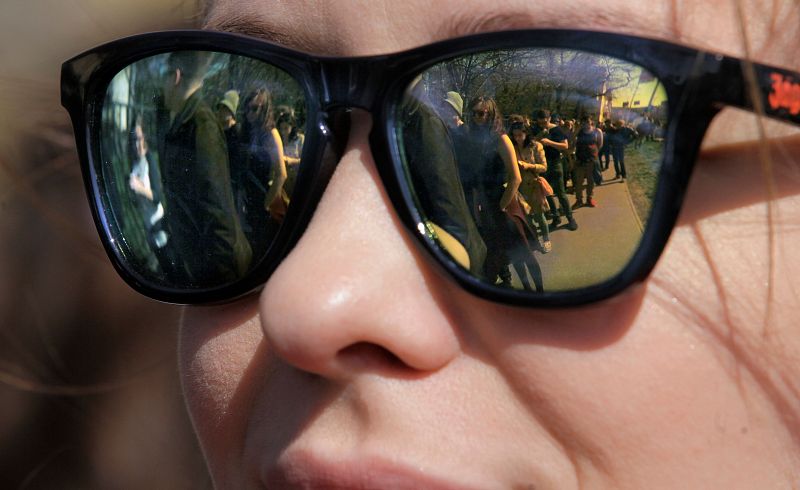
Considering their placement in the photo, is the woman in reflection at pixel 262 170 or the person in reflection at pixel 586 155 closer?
the person in reflection at pixel 586 155

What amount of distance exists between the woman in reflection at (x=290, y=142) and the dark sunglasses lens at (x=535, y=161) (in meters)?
0.17

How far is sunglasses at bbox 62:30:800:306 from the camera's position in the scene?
96 cm

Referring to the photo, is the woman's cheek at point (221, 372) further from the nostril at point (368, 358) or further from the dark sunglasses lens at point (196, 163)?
the nostril at point (368, 358)

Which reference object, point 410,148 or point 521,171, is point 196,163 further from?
point 521,171

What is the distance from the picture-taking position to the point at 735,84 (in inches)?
37.0

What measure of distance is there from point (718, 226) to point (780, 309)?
0.12 m

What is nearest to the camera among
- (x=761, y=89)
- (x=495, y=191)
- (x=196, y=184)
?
(x=761, y=89)


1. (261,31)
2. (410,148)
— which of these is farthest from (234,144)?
(410,148)

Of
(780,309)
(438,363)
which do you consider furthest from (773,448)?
(438,363)

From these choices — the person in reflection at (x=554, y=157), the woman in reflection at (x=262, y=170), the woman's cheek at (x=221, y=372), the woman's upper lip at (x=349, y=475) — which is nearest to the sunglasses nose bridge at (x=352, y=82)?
the woman in reflection at (x=262, y=170)

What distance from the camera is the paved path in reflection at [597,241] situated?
983 millimetres

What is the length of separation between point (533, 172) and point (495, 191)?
0.17 feet

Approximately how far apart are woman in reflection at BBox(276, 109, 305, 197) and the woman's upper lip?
1.16 ft

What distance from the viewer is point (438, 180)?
109cm
